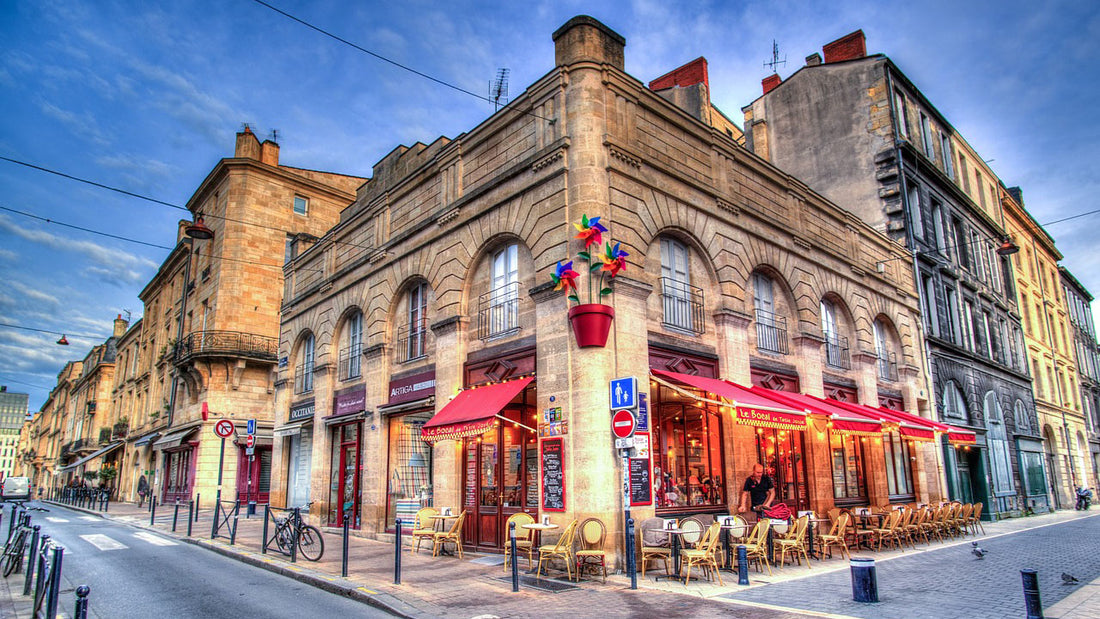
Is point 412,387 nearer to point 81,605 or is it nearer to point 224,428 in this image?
point 224,428

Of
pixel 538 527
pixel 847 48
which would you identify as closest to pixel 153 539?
pixel 538 527

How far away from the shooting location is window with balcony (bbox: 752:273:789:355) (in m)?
15.1

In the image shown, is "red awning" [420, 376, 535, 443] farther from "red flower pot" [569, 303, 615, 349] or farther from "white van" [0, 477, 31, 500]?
"white van" [0, 477, 31, 500]

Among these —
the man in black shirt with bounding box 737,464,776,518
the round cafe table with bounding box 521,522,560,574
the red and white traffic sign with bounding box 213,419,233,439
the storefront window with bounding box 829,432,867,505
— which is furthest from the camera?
the storefront window with bounding box 829,432,867,505

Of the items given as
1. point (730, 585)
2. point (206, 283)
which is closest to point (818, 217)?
point (730, 585)

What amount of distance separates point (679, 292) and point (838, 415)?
13.3 feet

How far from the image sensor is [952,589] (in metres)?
8.59

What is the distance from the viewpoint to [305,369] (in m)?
20.7

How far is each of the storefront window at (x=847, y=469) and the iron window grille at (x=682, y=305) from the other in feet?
18.6

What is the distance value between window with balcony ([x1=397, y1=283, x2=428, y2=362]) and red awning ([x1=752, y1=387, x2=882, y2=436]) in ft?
25.2

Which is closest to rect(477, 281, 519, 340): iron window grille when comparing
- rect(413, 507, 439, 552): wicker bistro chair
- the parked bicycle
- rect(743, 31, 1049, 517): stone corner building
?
rect(413, 507, 439, 552): wicker bistro chair

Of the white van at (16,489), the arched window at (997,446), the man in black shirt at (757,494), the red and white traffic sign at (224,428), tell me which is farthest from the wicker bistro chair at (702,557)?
the white van at (16,489)

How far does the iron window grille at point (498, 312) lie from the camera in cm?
1284

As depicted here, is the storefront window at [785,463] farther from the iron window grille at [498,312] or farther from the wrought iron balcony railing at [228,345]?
the wrought iron balcony railing at [228,345]
